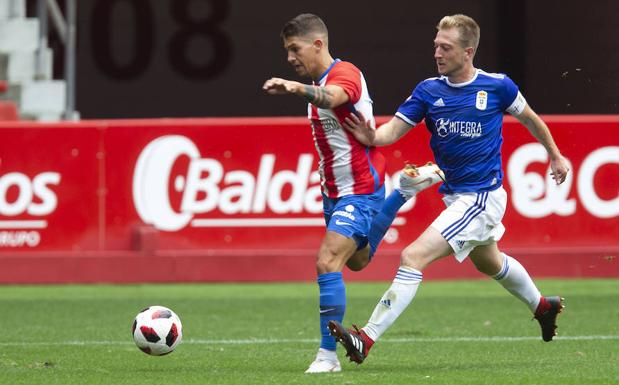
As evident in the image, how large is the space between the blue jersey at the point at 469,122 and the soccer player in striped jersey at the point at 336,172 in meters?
0.37

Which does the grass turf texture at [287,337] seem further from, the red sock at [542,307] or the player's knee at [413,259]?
the player's knee at [413,259]

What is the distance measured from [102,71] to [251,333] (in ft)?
44.6

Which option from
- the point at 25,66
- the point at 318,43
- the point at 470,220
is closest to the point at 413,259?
the point at 470,220

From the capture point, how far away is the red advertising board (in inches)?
570

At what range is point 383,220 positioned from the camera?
8.97 m

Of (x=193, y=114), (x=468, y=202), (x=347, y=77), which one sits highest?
(x=347, y=77)

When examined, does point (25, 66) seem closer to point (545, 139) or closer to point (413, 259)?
point (545, 139)

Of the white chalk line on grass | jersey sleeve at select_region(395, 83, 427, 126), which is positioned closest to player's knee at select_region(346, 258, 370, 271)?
jersey sleeve at select_region(395, 83, 427, 126)

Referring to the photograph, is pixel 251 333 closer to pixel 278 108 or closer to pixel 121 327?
pixel 121 327

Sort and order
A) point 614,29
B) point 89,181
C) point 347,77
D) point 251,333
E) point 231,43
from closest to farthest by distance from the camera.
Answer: point 347,77, point 251,333, point 89,181, point 614,29, point 231,43

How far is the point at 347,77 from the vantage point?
8.38 m

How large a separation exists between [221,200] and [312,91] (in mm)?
6677

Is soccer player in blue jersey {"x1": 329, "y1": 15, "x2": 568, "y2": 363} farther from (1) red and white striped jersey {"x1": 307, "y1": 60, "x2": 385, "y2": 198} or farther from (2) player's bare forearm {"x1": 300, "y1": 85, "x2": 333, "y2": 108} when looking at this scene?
(2) player's bare forearm {"x1": 300, "y1": 85, "x2": 333, "y2": 108}

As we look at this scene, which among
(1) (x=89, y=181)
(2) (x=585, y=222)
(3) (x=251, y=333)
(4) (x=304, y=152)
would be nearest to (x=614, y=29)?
(2) (x=585, y=222)
